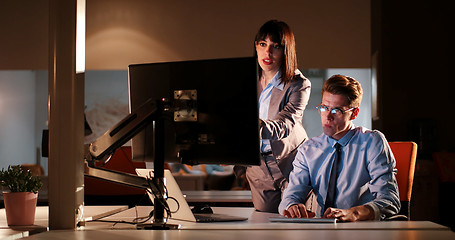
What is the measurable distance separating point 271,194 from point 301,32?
120 inches

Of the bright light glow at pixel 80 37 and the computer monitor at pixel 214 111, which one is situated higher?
the bright light glow at pixel 80 37

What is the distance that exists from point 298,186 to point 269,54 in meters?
0.65

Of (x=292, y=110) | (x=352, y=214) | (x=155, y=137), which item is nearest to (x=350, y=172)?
(x=352, y=214)

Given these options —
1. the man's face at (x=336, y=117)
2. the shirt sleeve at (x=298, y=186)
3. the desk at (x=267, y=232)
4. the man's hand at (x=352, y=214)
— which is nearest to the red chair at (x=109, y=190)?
the shirt sleeve at (x=298, y=186)

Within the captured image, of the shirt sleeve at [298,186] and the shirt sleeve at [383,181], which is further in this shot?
the shirt sleeve at [298,186]

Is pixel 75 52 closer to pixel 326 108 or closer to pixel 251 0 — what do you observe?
pixel 326 108

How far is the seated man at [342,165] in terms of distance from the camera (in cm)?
207

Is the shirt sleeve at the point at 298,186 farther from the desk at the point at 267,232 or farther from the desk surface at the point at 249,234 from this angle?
the desk surface at the point at 249,234

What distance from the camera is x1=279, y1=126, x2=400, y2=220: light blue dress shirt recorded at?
2.07 m

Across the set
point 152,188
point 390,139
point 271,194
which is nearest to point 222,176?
point 390,139

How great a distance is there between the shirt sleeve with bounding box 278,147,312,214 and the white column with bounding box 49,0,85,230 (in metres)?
0.88

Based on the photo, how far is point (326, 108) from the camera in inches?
87.1

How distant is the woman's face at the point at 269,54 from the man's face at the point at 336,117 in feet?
1.21

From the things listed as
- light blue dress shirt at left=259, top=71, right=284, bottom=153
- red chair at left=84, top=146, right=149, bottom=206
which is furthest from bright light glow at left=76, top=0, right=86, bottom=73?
red chair at left=84, top=146, right=149, bottom=206
